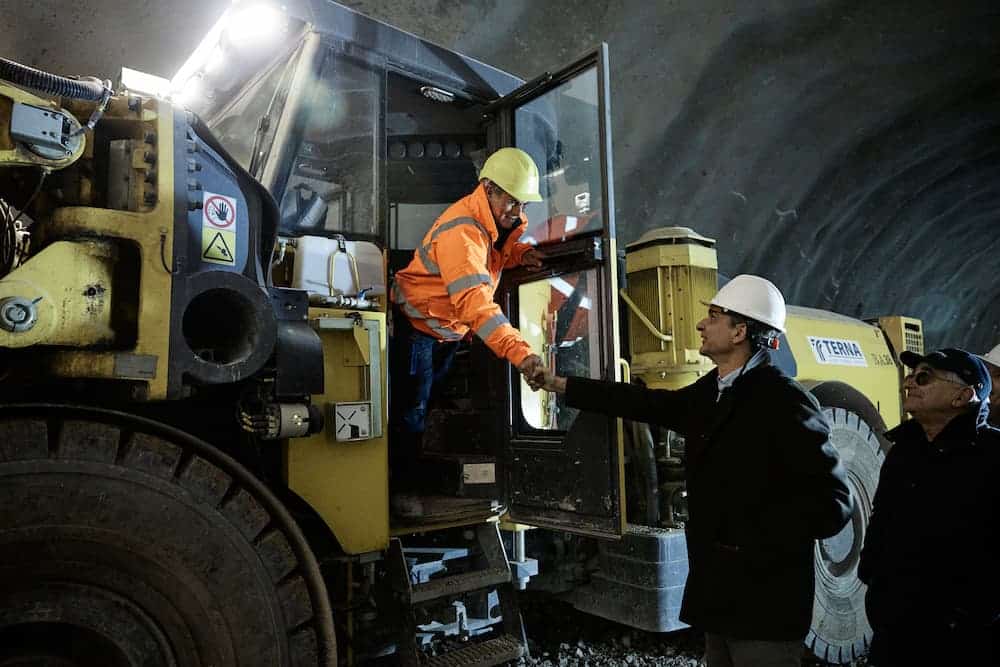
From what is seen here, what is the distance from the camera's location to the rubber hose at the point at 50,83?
4.93 feet

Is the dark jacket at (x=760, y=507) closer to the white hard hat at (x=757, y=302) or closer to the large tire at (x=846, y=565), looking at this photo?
the white hard hat at (x=757, y=302)

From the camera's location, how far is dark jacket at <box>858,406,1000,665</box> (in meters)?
1.96

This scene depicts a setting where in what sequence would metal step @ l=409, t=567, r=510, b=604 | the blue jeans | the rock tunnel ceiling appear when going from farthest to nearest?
the rock tunnel ceiling < the blue jeans < metal step @ l=409, t=567, r=510, b=604

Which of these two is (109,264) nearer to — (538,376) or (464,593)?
(538,376)

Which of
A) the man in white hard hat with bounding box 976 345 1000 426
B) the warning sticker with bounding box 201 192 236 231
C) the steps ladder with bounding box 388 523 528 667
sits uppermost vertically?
the warning sticker with bounding box 201 192 236 231

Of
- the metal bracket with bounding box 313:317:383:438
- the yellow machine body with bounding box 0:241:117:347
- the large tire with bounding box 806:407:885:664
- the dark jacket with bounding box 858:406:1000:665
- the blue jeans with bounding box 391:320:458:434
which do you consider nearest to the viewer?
the yellow machine body with bounding box 0:241:117:347

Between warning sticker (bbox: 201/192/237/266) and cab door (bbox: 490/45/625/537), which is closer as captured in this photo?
warning sticker (bbox: 201/192/237/266)

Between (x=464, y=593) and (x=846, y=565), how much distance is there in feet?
8.28

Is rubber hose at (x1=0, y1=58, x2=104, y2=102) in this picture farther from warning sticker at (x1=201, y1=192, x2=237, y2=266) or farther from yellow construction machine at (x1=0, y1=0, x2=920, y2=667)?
warning sticker at (x1=201, y1=192, x2=237, y2=266)

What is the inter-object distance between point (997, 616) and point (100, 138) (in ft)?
9.35

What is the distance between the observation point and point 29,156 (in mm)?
1499

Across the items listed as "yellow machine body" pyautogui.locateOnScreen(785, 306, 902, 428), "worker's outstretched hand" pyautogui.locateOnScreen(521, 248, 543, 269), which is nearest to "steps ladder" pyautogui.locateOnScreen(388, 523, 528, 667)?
"worker's outstretched hand" pyautogui.locateOnScreen(521, 248, 543, 269)

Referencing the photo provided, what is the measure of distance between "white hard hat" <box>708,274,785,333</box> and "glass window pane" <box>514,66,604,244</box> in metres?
0.68

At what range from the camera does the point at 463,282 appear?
100 inches
